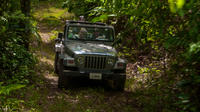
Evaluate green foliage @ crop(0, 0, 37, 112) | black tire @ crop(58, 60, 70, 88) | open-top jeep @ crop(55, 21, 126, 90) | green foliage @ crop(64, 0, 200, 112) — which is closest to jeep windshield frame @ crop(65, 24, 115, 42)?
open-top jeep @ crop(55, 21, 126, 90)

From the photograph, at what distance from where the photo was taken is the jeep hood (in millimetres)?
7172

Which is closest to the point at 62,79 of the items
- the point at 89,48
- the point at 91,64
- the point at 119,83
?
the point at 91,64

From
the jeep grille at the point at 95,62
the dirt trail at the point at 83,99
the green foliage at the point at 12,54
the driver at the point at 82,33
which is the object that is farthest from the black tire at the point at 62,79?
the driver at the point at 82,33

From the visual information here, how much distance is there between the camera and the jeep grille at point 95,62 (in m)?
Result: 7.07

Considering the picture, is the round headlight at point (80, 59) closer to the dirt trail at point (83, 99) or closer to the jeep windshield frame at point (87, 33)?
the dirt trail at point (83, 99)

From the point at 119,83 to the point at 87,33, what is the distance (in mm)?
1911

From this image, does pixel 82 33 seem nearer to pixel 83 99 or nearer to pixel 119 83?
pixel 119 83

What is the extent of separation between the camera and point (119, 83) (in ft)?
24.0

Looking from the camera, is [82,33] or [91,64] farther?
[82,33]

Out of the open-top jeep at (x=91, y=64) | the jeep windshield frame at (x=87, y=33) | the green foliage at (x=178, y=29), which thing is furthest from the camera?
the jeep windshield frame at (x=87, y=33)

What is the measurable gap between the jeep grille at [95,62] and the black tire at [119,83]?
0.50 meters

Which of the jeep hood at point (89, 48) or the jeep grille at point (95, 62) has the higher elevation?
the jeep hood at point (89, 48)

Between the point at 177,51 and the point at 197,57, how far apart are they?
99 centimetres

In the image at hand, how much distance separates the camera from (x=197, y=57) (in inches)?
132
